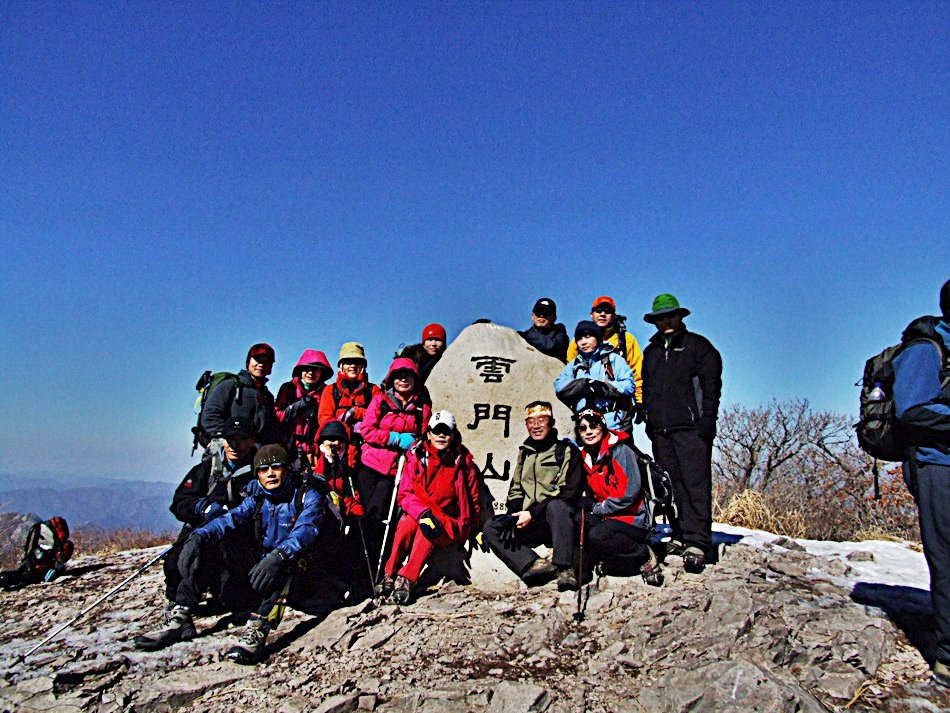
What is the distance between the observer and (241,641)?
4.57m

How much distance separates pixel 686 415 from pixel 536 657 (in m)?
2.39

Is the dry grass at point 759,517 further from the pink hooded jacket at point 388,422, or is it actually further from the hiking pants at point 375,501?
the hiking pants at point 375,501

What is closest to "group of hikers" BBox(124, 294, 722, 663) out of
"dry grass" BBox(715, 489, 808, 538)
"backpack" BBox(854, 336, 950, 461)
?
"backpack" BBox(854, 336, 950, 461)

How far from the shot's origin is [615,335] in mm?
6516

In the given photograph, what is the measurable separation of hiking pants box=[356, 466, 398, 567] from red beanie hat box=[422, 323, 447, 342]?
2.06 meters

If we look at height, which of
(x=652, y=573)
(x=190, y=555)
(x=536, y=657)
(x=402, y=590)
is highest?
(x=190, y=555)

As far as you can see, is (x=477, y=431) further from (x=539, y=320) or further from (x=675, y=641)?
(x=675, y=641)

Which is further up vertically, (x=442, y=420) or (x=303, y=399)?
(x=303, y=399)

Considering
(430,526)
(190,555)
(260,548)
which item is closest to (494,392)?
(430,526)

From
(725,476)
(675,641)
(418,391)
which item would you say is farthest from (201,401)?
(725,476)

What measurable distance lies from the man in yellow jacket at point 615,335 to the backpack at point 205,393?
3230 millimetres

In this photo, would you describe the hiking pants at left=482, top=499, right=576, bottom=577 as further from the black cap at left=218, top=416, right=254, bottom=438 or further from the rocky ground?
the black cap at left=218, top=416, right=254, bottom=438

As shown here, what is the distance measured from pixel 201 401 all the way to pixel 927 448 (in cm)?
586

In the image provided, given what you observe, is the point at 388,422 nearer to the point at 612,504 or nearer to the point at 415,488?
the point at 415,488
